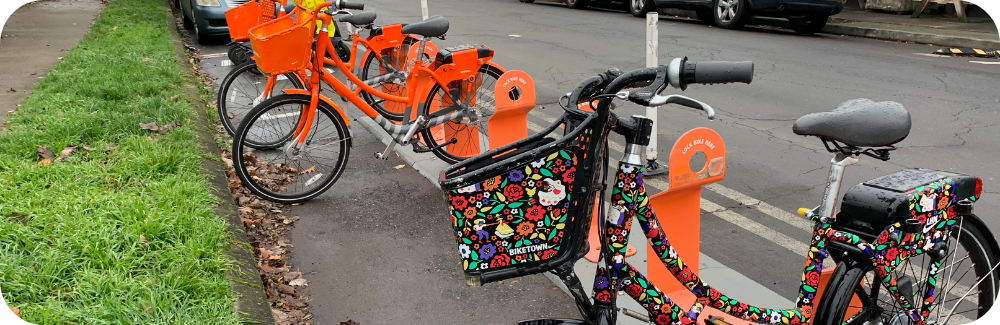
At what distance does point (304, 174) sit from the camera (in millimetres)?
5055

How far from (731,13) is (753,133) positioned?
758 cm

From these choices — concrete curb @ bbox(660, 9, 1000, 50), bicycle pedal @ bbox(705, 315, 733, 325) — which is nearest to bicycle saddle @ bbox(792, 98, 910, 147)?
bicycle pedal @ bbox(705, 315, 733, 325)

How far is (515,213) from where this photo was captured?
2.02 m

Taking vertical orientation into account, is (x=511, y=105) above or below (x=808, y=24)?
above

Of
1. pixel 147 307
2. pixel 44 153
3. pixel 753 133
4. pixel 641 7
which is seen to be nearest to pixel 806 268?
pixel 147 307

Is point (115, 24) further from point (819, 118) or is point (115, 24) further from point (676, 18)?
point (819, 118)

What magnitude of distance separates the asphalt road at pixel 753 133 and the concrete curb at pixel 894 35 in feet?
1.83

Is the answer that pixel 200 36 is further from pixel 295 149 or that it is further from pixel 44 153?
pixel 295 149

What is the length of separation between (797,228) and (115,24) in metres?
11.8

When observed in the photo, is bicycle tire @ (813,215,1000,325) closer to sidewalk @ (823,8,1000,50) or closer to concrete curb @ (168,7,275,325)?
concrete curb @ (168,7,275,325)

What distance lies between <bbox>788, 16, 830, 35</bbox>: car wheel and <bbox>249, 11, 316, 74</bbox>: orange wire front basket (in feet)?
34.7

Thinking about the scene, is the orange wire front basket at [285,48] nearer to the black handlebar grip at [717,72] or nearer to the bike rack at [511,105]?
the bike rack at [511,105]

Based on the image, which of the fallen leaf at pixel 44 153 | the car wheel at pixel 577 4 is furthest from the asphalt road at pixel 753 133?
the car wheel at pixel 577 4

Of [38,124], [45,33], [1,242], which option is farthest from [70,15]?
[1,242]
